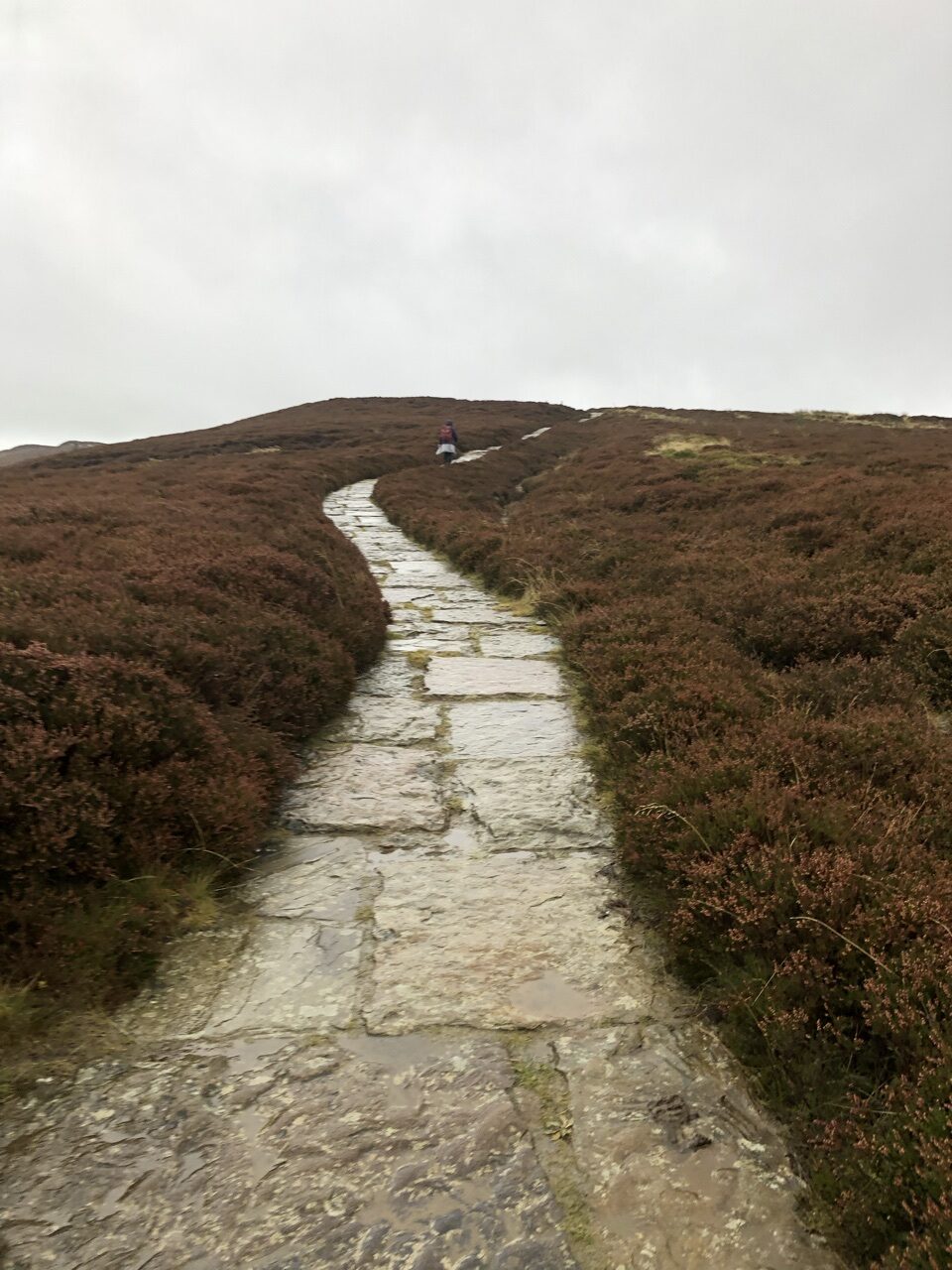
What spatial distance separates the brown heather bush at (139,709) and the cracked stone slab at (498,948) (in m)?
1.00

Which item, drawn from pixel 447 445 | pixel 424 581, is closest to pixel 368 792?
pixel 424 581

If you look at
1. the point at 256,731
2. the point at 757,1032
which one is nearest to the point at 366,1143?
the point at 757,1032

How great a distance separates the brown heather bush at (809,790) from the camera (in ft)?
7.10

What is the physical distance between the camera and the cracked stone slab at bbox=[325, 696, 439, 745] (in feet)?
19.1

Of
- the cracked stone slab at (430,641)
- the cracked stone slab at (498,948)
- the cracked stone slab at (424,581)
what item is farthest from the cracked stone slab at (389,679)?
the cracked stone slab at (424,581)

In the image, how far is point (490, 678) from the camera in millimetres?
7316

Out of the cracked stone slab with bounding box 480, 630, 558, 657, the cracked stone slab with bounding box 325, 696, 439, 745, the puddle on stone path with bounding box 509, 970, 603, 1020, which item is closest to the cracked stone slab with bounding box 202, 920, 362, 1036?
the puddle on stone path with bounding box 509, 970, 603, 1020

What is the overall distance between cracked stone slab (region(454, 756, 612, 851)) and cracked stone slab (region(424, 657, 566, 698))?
1.58 meters

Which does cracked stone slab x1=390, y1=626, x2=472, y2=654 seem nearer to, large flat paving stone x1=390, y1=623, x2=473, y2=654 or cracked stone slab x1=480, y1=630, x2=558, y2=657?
large flat paving stone x1=390, y1=623, x2=473, y2=654

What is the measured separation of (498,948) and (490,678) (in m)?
4.17

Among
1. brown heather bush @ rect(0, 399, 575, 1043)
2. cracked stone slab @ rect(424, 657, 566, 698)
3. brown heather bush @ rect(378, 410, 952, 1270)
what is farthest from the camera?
cracked stone slab @ rect(424, 657, 566, 698)

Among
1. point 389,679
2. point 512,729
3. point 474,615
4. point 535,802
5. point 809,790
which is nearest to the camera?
point 809,790

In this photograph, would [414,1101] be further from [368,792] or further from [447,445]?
[447,445]

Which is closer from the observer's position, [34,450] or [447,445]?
[447,445]
